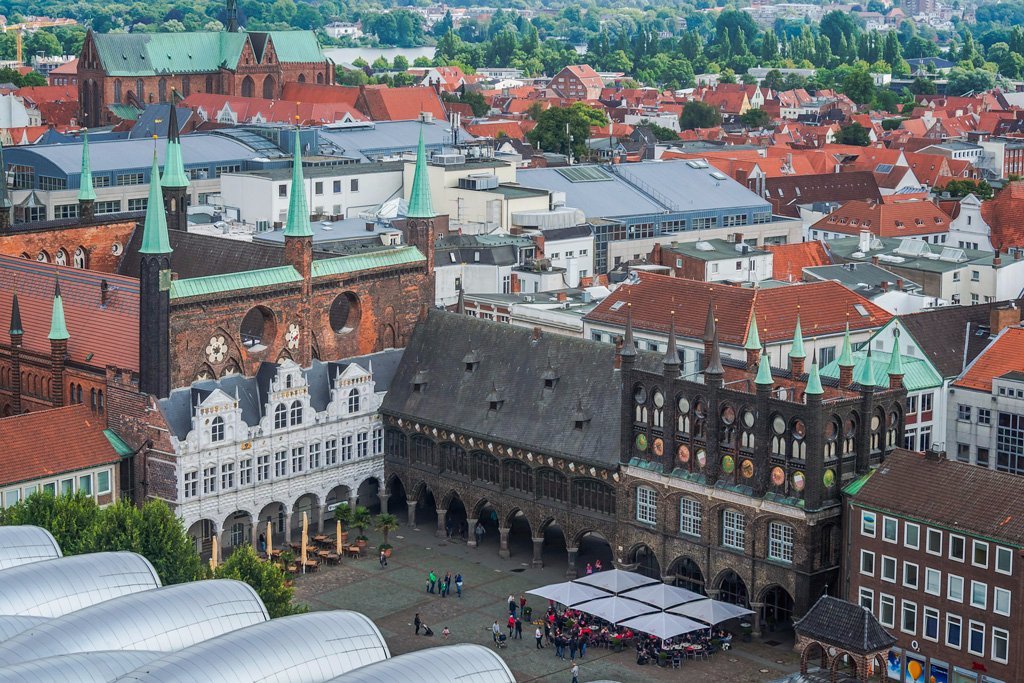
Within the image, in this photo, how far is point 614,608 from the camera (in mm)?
125000

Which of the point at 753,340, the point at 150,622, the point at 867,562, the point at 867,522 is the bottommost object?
the point at 867,562

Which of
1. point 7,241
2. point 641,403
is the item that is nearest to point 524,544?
point 641,403

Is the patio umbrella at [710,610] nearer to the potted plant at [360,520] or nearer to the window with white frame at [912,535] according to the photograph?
the window with white frame at [912,535]

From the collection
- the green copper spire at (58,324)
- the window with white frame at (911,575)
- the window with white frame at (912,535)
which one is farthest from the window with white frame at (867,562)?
the green copper spire at (58,324)

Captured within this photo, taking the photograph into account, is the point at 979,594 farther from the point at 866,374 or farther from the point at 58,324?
the point at 58,324

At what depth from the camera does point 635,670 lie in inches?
4771

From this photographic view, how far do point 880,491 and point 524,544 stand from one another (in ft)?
107

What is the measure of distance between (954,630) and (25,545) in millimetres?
53596

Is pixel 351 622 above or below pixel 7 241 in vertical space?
below

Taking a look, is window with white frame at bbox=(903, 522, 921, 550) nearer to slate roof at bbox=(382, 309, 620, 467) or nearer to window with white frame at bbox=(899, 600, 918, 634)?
window with white frame at bbox=(899, 600, 918, 634)

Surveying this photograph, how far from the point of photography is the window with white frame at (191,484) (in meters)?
138

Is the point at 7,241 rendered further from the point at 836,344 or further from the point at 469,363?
the point at 836,344

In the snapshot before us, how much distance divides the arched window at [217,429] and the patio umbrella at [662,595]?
102ft

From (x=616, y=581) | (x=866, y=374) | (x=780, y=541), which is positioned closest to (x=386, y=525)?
(x=616, y=581)
